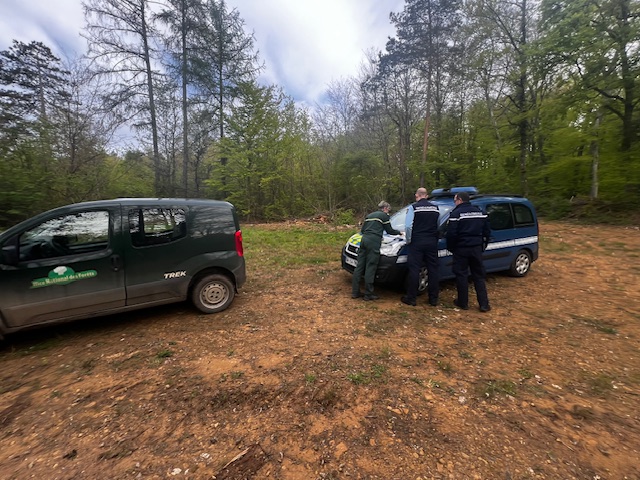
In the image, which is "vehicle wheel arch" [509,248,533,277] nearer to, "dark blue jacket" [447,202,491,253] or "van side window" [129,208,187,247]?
"dark blue jacket" [447,202,491,253]

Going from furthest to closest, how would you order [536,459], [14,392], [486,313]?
[486,313] < [14,392] < [536,459]

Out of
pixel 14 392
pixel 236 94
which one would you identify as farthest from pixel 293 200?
pixel 14 392

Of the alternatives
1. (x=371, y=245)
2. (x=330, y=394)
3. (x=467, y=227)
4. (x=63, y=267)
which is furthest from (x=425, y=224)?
(x=63, y=267)

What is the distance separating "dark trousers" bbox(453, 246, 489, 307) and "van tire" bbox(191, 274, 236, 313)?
11.9 feet

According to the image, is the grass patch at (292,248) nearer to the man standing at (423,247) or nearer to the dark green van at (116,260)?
the dark green van at (116,260)

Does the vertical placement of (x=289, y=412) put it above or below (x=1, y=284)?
below

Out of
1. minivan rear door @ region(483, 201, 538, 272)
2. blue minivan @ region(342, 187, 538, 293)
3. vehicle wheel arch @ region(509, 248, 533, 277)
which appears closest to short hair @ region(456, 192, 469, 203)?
blue minivan @ region(342, 187, 538, 293)

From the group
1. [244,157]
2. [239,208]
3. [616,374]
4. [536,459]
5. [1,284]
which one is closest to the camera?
[536,459]

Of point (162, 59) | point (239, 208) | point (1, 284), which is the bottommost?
point (1, 284)

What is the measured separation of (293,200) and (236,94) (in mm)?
7121

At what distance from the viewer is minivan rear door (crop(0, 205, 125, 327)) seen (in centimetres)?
318

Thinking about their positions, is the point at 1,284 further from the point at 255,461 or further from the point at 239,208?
the point at 239,208

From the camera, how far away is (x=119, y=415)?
94.3 inches

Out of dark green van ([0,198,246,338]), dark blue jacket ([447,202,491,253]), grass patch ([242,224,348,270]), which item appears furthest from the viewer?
grass patch ([242,224,348,270])
